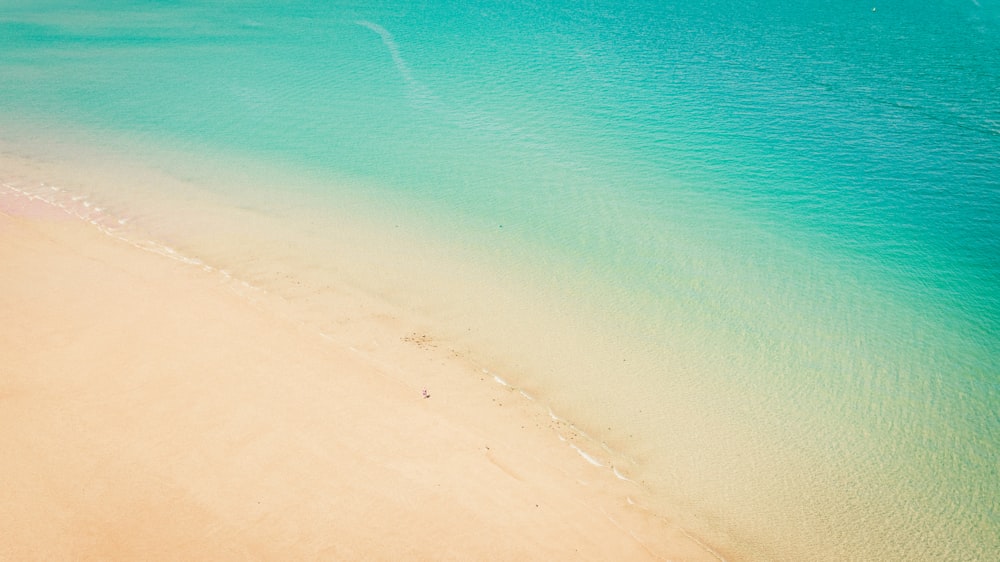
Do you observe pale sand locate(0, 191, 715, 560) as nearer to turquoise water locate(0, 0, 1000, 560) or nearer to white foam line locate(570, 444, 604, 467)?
white foam line locate(570, 444, 604, 467)

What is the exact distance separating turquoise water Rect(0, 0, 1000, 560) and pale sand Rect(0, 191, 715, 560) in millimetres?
1448

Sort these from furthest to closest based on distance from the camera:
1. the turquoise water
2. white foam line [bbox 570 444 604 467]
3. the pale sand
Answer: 1. the turquoise water
2. white foam line [bbox 570 444 604 467]
3. the pale sand

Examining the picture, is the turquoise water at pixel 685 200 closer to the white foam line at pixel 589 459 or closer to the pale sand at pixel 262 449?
the white foam line at pixel 589 459

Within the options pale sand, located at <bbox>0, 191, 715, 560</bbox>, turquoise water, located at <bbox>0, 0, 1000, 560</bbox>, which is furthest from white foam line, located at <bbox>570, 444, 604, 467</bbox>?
turquoise water, located at <bbox>0, 0, 1000, 560</bbox>

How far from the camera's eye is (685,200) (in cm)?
1841

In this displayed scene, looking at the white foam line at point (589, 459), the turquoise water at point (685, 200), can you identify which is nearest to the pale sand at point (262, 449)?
the white foam line at point (589, 459)

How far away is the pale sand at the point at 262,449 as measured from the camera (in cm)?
818

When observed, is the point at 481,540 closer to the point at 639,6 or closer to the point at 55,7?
the point at 639,6

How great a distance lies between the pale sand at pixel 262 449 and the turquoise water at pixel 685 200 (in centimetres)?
145

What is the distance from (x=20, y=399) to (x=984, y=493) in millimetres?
16310

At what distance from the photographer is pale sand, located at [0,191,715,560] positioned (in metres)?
8.18

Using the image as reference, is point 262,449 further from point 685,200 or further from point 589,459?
point 685,200

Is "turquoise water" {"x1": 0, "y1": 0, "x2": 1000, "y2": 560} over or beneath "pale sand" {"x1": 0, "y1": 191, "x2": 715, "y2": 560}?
over

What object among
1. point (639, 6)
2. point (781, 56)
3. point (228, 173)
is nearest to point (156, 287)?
point (228, 173)
